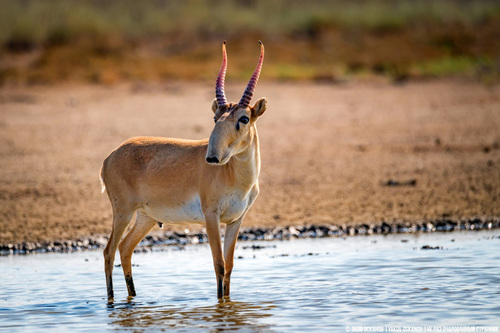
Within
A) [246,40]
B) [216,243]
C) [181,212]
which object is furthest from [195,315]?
[246,40]

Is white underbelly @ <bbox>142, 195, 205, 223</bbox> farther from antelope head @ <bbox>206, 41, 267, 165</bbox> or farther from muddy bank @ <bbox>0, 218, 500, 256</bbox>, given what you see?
muddy bank @ <bbox>0, 218, 500, 256</bbox>

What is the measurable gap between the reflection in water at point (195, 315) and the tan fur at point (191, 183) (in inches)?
9.9

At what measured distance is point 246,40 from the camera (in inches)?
1190

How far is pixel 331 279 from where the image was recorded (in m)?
9.38

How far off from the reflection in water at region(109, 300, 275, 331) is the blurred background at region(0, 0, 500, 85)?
16811 mm

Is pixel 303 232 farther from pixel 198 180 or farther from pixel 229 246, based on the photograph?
pixel 198 180

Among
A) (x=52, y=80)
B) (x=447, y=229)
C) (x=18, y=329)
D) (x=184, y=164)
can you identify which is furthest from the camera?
(x=52, y=80)

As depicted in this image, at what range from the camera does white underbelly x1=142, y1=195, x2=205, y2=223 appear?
8.31m

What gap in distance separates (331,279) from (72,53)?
20.8 m

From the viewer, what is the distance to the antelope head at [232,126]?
7586mm

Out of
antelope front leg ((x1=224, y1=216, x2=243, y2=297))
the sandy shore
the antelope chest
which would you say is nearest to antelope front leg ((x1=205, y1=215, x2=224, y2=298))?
the antelope chest

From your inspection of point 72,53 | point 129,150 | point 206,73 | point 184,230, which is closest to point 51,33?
point 72,53

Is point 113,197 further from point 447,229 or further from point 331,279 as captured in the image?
point 447,229

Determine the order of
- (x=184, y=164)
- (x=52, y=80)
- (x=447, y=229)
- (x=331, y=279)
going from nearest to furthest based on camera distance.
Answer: (x=184, y=164) < (x=331, y=279) < (x=447, y=229) < (x=52, y=80)
